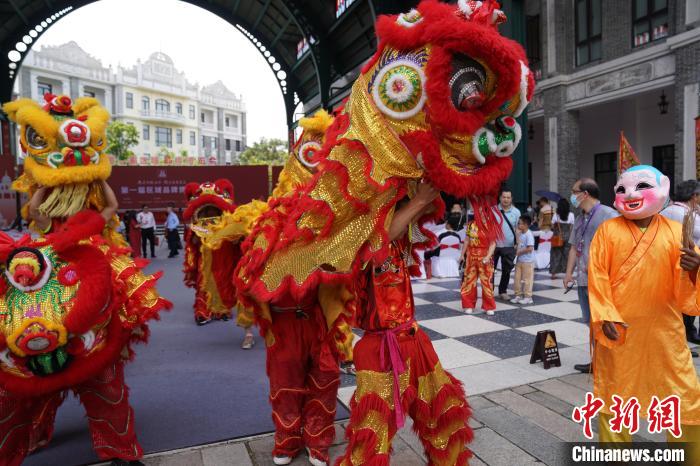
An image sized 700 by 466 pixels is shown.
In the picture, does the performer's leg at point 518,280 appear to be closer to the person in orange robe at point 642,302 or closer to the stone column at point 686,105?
the person in orange robe at point 642,302

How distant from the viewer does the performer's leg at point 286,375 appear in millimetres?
2463

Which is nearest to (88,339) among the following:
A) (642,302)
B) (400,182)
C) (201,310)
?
(400,182)

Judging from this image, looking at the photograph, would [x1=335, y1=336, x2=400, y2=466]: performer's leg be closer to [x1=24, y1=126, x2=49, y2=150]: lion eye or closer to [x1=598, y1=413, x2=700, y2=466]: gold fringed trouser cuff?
[x1=598, y1=413, x2=700, y2=466]: gold fringed trouser cuff

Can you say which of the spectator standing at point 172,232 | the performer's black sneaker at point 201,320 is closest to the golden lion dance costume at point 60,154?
the performer's black sneaker at point 201,320

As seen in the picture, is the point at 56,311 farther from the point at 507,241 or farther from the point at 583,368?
the point at 507,241

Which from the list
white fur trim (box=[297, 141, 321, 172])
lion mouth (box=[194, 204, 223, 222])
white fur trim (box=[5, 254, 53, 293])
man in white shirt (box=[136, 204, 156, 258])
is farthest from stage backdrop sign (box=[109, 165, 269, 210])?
white fur trim (box=[5, 254, 53, 293])

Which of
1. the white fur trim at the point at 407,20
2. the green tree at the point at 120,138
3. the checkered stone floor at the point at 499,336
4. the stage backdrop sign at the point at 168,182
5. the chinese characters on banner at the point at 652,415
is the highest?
the green tree at the point at 120,138

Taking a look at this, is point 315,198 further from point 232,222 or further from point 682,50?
point 682,50

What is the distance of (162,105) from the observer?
45.2 metres

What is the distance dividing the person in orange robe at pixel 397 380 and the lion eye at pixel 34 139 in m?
2.31

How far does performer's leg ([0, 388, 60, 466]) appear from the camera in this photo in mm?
2096

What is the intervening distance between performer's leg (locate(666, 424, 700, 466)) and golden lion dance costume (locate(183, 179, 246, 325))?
10.3 feet

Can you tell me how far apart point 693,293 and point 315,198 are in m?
1.71

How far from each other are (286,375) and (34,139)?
216 centimetres
